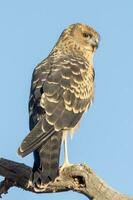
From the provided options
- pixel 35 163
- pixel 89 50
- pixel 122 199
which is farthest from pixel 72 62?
pixel 122 199

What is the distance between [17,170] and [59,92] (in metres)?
1.24

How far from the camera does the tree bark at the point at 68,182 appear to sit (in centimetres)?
809

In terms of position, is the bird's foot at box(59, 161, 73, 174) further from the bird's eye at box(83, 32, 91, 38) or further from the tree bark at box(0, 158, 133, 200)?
the bird's eye at box(83, 32, 91, 38)

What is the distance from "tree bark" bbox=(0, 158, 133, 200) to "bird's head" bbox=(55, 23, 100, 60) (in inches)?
120

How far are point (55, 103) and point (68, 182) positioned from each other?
1125 mm

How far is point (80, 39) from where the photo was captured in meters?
11.6

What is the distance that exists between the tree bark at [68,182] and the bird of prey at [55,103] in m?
0.12

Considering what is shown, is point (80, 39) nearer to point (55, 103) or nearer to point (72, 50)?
point (72, 50)

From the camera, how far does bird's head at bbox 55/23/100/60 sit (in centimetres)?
1127

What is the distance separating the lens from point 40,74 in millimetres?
9656

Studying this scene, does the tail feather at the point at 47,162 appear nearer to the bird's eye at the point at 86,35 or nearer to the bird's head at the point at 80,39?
the bird's head at the point at 80,39

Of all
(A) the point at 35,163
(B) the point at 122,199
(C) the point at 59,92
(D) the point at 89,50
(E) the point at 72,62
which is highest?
(D) the point at 89,50

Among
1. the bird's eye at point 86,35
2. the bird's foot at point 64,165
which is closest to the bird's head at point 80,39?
the bird's eye at point 86,35

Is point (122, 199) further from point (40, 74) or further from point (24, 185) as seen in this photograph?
point (40, 74)
